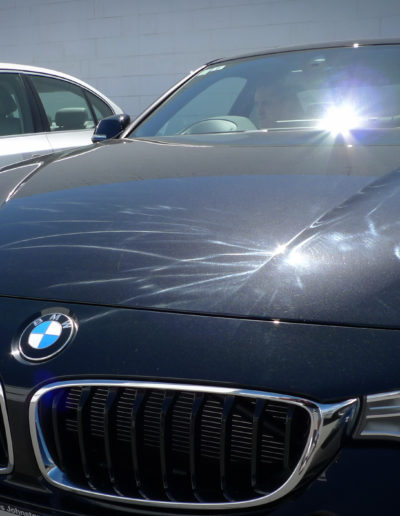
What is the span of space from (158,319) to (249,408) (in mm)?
263

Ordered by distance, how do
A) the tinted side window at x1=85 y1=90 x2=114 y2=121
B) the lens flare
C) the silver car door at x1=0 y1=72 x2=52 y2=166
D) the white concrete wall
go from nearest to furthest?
the lens flare → the silver car door at x1=0 y1=72 x2=52 y2=166 → the tinted side window at x1=85 y1=90 x2=114 y2=121 → the white concrete wall

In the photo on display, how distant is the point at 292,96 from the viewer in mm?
2867

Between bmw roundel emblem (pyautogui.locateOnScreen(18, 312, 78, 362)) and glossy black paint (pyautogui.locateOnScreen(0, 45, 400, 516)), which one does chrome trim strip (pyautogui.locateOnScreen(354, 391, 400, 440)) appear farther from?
bmw roundel emblem (pyautogui.locateOnScreen(18, 312, 78, 362))

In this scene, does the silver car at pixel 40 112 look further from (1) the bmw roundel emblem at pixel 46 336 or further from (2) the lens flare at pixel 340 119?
(1) the bmw roundel emblem at pixel 46 336

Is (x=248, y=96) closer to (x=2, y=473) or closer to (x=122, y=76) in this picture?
(x=2, y=473)

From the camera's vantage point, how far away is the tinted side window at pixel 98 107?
593 centimetres

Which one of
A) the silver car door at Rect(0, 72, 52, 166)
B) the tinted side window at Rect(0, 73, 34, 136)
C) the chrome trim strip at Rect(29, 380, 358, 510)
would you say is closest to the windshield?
the chrome trim strip at Rect(29, 380, 358, 510)

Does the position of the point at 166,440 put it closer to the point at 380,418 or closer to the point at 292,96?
the point at 380,418

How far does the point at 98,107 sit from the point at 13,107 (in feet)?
3.40

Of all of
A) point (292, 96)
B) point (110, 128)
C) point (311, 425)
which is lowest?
point (311, 425)

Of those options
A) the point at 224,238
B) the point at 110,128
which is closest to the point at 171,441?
the point at 224,238

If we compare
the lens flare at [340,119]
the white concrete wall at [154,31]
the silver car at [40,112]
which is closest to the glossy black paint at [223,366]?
the lens flare at [340,119]

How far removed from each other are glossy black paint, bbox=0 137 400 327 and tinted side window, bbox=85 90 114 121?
4081 millimetres

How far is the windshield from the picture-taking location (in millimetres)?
2607
